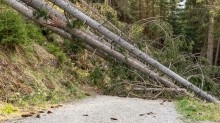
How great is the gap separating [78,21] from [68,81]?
2.17 metres

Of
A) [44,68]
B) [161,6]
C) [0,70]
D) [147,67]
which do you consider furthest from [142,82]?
[161,6]

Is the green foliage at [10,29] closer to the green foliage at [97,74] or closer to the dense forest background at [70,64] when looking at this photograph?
the dense forest background at [70,64]

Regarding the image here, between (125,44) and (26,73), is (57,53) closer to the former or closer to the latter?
(125,44)

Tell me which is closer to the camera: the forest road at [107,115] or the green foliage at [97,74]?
the forest road at [107,115]

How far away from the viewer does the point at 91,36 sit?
9117mm

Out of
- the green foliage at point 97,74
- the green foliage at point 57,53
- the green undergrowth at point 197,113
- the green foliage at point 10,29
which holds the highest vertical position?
the green foliage at point 10,29

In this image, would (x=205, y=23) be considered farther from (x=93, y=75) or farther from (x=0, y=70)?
(x=0, y=70)

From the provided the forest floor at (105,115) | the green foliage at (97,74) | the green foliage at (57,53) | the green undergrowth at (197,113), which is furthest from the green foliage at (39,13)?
the green undergrowth at (197,113)

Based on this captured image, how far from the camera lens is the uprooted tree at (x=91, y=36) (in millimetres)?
7875

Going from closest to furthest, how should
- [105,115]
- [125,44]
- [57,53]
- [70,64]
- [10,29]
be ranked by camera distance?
[105,115] → [10,29] → [125,44] → [57,53] → [70,64]

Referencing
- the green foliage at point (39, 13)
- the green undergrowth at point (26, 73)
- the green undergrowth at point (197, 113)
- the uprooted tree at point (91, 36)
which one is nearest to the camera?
the green undergrowth at point (197, 113)

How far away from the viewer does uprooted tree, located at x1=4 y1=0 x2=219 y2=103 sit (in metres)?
7.88

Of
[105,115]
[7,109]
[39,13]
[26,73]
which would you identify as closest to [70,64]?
[39,13]

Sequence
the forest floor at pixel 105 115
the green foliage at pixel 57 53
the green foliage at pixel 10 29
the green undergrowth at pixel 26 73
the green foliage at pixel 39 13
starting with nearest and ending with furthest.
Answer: the forest floor at pixel 105 115 → the green undergrowth at pixel 26 73 → the green foliage at pixel 10 29 → the green foliage at pixel 39 13 → the green foliage at pixel 57 53
